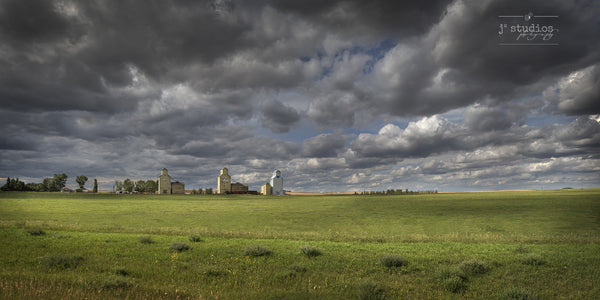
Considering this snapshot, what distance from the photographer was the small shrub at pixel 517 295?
34.7 ft

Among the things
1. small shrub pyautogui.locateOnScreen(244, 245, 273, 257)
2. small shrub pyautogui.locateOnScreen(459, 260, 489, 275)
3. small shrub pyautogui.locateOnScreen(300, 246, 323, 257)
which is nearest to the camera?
small shrub pyautogui.locateOnScreen(459, 260, 489, 275)

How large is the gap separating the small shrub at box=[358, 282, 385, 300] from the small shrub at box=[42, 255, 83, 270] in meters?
13.1

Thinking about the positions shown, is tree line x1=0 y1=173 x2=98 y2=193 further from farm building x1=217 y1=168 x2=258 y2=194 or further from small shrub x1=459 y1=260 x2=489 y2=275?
small shrub x1=459 y1=260 x2=489 y2=275

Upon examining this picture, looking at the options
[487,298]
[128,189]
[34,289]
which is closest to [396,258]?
[487,298]

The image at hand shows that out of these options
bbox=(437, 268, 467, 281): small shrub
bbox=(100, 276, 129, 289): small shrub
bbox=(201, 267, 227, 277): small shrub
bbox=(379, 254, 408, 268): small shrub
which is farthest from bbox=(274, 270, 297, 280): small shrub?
bbox=(437, 268, 467, 281): small shrub

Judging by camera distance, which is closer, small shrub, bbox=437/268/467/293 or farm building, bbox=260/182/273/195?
small shrub, bbox=437/268/467/293

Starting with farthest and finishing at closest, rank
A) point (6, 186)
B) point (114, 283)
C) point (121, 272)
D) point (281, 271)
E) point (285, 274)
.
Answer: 1. point (6, 186)
2. point (281, 271)
3. point (285, 274)
4. point (121, 272)
5. point (114, 283)

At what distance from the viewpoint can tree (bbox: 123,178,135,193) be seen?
538 feet

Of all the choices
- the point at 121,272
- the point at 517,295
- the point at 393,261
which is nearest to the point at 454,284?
the point at 517,295

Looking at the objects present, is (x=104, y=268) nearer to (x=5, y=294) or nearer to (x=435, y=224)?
(x=5, y=294)

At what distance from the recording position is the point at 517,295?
35.2 ft

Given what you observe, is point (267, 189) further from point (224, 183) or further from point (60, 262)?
point (60, 262)

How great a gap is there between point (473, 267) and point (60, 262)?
19.6m

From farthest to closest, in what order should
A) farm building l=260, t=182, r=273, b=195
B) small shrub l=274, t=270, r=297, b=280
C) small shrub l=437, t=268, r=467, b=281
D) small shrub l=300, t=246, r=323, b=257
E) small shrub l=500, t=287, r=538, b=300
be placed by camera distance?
farm building l=260, t=182, r=273, b=195 < small shrub l=300, t=246, r=323, b=257 < small shrub l=437, t=268, r=467, b=281 < small shrub l=274, t=270, r=297, b=280 < small shrub l=500, t=287, r=538, b=300
